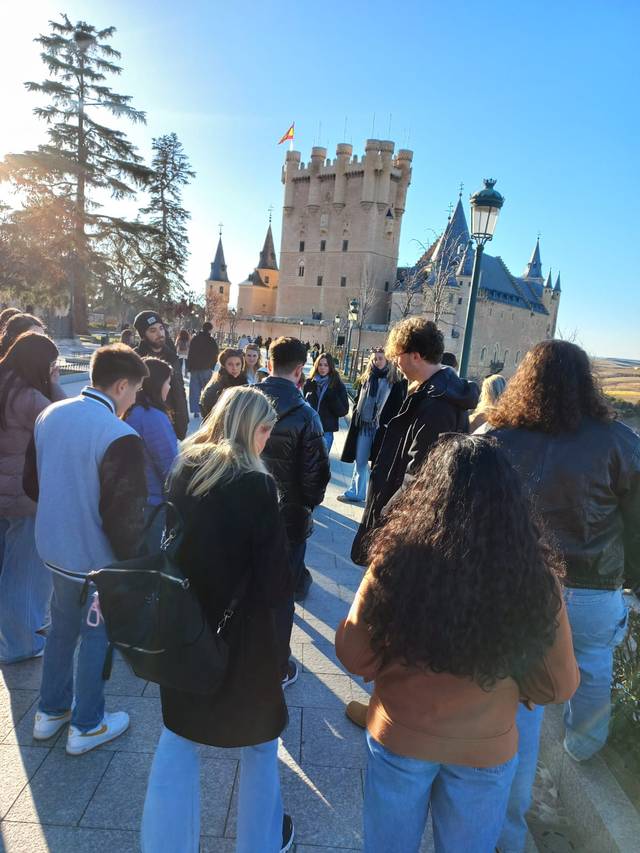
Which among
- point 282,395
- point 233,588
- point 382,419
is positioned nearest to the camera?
point 233,588

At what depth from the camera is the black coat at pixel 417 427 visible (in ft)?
10.7

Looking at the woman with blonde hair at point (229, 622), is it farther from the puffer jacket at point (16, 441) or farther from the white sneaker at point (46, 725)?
the puffer jacket at point (16, 441)

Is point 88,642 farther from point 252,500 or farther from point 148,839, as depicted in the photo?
point 252,500

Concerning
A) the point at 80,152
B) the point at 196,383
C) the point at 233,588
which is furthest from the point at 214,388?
the point at 80,152

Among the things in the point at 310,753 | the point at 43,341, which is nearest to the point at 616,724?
the point at 310,753

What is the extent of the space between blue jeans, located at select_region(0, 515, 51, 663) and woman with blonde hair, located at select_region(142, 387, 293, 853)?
6.32 feet

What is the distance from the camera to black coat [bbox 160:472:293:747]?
1874 millimetres

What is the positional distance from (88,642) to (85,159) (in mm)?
30815

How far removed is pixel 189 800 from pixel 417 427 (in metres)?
2.16

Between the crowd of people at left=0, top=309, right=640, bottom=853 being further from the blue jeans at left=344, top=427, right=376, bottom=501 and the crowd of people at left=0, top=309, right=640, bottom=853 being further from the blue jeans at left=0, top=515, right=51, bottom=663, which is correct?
the blue jeans at left=344, top=427, right=376, bottom=501

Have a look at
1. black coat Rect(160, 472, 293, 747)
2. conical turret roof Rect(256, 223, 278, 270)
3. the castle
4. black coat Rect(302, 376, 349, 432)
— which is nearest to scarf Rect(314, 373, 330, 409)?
black coat Rect(302, 376, 349, 432)

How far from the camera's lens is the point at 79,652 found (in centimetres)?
275

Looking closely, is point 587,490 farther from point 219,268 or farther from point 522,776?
point 219,268

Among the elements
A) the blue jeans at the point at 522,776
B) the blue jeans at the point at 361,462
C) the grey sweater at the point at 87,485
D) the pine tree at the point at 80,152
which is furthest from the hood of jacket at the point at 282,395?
the pine tree at the point at 80,152
